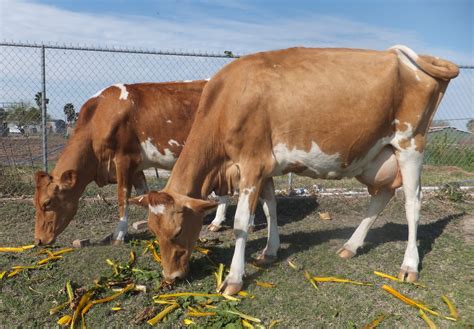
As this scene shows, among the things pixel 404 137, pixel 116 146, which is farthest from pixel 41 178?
pixel 404 137

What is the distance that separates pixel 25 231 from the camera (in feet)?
22.2

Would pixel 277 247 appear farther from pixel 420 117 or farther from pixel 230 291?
pixel 420 117

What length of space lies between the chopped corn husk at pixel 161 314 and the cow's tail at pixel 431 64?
3547 mm

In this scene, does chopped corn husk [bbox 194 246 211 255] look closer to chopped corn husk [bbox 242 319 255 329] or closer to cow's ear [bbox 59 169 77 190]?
chopped corn husk [bbox 242 319 255 329]

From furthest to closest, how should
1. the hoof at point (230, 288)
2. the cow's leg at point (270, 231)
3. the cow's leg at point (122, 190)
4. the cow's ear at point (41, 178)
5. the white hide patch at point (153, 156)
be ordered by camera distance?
1. the white hide patch at point (153, 156)
2. the cow's leg at point (122, 190)
3. the cow's ear at point (41, 178)
4. the cow's leg at point (270, 231)
5. the hoof at point (230, 288)

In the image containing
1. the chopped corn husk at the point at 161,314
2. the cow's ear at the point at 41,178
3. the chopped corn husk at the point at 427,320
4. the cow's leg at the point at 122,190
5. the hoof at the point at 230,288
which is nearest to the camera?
the chopped corn husk at the point at 427,320

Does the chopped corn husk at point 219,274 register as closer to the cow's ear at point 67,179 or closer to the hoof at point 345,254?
the hoof at point 345,254

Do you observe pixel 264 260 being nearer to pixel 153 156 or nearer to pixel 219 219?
pixel 219 219

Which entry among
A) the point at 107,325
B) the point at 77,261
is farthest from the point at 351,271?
the point at 77,261

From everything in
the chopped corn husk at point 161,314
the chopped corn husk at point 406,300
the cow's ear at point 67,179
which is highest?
the cow's ear at point 67,179

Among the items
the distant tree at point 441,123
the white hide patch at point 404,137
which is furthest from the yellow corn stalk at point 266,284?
the distant tree at point 441,123

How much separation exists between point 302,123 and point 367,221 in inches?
68.2

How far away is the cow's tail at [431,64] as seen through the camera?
16.1 feet

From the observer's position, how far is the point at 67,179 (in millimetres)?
5852
